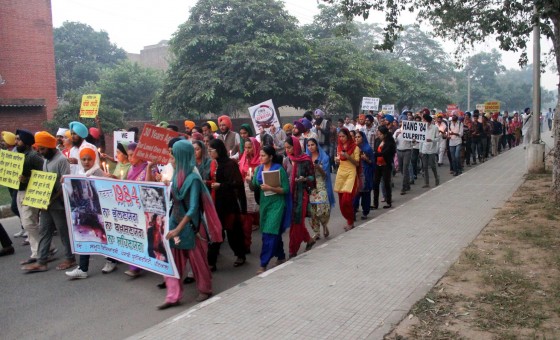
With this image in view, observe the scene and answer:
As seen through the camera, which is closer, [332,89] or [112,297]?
[112,297]

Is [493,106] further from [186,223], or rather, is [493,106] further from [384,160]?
[186,223]

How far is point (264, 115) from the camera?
1089cm

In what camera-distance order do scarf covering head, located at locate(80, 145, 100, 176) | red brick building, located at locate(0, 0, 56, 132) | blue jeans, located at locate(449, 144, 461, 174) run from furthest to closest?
red brick building, located at locate(0, 0, 56, 132) < blue jeans, located at locate(449, 144, 461, 174) < scarf covering head, located at locate(80, 145, 100, 176)

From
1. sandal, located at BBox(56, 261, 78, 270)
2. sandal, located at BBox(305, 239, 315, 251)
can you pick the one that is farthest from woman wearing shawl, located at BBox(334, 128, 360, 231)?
sandal, located at BBox(56, 261, 78, 270)

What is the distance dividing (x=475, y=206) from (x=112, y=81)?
2880 cm

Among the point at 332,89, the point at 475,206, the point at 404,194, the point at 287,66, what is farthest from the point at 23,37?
the point at 475,206

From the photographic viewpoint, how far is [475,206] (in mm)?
9625

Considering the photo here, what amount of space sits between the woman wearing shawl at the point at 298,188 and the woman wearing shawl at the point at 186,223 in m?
1.56

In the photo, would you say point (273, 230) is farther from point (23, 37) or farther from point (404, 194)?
point (23, 37)

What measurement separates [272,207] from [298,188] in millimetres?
625

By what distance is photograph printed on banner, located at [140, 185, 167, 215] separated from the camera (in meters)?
5.36

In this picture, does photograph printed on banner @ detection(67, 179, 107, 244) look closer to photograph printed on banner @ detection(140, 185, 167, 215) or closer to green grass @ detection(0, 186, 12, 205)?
photograph printed on banner @ detection(140, 185, 167, 215)

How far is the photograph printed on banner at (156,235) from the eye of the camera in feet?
17.9

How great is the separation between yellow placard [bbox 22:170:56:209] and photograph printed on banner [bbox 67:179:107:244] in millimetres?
312
